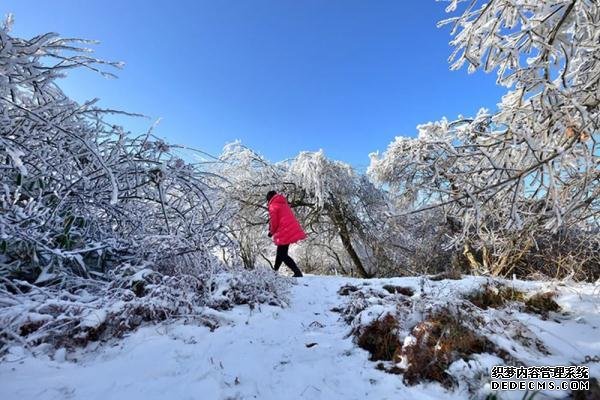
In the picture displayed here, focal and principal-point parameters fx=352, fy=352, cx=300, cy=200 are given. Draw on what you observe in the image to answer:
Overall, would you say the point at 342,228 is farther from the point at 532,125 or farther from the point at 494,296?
the point at 532,125

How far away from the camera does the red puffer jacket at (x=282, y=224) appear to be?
236 inches

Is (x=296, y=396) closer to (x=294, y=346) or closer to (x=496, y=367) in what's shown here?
(x=294, y=346)

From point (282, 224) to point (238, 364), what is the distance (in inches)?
158

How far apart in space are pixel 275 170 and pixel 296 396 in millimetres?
8797

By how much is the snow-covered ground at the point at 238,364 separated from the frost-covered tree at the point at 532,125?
813 mm

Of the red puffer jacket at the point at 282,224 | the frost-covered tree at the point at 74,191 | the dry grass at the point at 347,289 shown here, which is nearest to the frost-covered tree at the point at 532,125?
the dry grass at the point at 347,289

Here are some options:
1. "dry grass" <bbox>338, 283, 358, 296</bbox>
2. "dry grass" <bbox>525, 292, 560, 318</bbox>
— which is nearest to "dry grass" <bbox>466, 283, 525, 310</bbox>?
"dry grass" <bbox>525, 292, 560, 318</bbox>

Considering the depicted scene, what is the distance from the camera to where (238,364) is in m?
2.09

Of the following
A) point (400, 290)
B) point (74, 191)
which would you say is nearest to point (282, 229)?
point (400, 290)

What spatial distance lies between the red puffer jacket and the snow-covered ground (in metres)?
3.02

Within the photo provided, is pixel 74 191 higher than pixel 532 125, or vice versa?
pixel 532 125

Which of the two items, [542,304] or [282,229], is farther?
[282,229]

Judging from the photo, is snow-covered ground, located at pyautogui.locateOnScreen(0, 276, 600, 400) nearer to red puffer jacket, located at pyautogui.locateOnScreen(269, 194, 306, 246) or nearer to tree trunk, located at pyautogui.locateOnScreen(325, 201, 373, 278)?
red puffer jacket, located at pyautogui.locateOnScreen(269, 194, 306, 246)

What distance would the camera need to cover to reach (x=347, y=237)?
1059 centimetres
